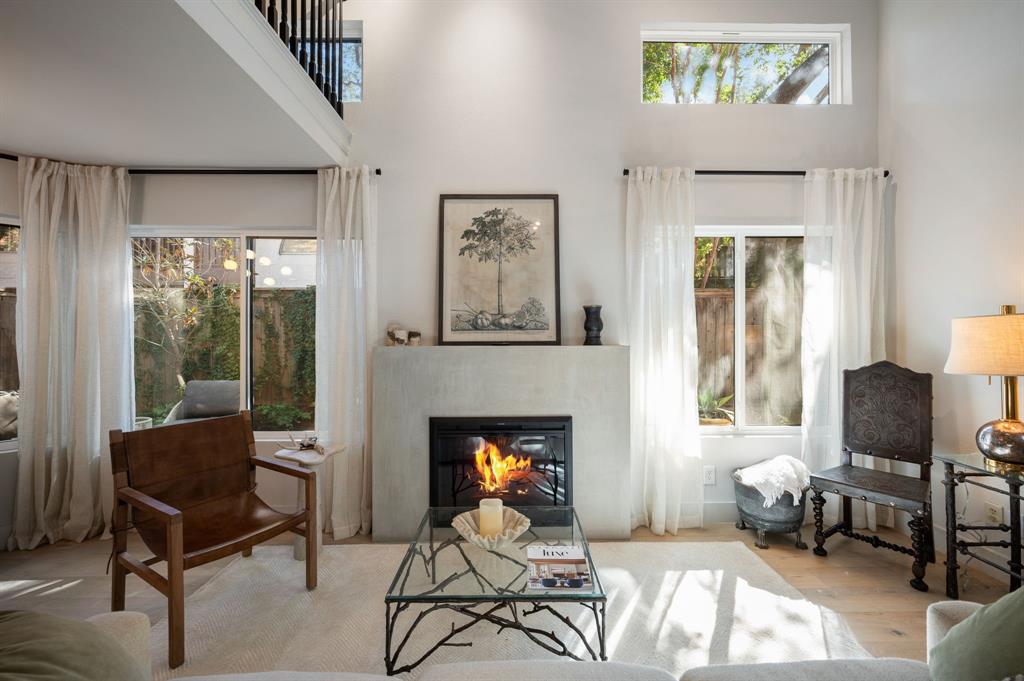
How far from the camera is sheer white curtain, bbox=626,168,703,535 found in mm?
3096

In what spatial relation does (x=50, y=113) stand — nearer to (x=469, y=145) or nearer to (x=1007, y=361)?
(x=469, y=145)

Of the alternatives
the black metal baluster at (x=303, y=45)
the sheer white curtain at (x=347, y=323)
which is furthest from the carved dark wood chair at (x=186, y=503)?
the black metal baluster at (x=303, y=45)

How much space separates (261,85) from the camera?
2.11 m

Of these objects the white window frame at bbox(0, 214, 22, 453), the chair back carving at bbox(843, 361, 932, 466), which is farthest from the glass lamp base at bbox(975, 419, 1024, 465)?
the white window frame at bbox(0, 214, 22, 453)

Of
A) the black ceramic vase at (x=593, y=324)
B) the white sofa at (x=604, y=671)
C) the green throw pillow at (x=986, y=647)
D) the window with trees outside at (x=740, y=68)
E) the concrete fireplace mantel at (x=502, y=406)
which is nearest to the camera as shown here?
the green throw pillow at (x=986, y=647)

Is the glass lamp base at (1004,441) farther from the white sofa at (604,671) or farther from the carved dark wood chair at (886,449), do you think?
the white sofa at (604,671)

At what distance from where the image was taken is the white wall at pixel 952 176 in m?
2.42

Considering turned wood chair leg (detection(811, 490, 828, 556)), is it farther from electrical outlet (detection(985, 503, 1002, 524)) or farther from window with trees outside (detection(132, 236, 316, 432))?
window with trees outside (detection(132, 236, 316, 432))

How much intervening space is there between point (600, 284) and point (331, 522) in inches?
94.0

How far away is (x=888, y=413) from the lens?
2.80 m

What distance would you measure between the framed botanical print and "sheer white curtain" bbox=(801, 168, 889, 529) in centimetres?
172

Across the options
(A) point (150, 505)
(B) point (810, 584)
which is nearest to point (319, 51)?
(A) point (150, 505)

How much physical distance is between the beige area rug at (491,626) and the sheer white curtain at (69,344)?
135cm

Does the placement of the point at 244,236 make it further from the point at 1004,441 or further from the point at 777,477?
the point at 1004,441
